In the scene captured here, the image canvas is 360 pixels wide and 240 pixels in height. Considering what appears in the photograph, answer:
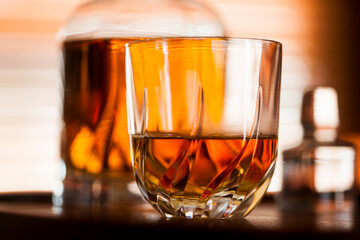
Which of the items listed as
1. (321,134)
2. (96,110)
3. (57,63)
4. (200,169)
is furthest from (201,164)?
(57,63)

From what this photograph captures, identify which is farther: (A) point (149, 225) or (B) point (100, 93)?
(B) point (100, 93)

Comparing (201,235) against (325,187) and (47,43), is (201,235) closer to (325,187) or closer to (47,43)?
(325,187)

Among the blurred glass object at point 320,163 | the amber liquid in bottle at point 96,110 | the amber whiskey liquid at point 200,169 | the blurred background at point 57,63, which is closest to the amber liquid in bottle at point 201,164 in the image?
the amber whiskey liquid at point 200,169

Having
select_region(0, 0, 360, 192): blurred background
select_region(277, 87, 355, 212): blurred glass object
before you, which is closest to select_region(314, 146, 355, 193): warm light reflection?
select_region(277, 87, 355, 212): blurred glass object

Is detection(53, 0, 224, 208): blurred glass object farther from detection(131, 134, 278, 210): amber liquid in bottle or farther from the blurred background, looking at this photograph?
the blurred background

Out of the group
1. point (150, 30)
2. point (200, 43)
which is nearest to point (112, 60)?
point (150, 30)

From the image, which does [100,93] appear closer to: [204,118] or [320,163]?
[204,118]

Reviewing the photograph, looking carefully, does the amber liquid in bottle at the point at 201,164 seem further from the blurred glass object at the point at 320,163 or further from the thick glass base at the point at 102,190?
the blurred glass object at the point at 320,163

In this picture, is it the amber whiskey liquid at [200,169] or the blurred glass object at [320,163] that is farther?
the blurred glass object at [320,163]
